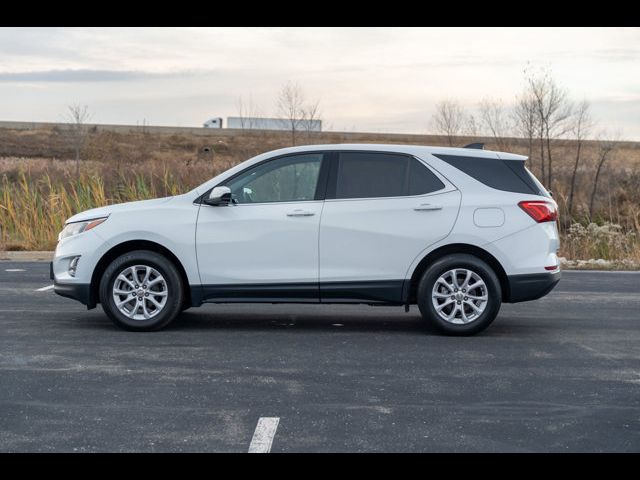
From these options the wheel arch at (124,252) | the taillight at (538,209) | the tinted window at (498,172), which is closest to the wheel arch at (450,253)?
the taillight at (538,209)

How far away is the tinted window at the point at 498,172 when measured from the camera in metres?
10.0

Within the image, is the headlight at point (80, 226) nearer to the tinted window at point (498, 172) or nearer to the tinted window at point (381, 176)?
the tinted window at point (381, 176)

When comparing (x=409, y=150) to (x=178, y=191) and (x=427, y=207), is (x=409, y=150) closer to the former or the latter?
(x=427, y=207)

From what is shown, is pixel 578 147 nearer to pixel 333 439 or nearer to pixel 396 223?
pixel 396 223

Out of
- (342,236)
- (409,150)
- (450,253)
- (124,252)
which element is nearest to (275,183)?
(342,236)

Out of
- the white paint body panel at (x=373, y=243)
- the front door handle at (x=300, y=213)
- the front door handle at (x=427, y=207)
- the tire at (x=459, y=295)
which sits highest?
the front door handle at (x=427, y=207)

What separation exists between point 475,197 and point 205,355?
9.83 feet

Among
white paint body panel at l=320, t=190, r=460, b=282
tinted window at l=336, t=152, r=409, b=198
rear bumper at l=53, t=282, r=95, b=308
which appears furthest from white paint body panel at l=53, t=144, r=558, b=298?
rear bumper at l=53, t=282, r=95, b=308

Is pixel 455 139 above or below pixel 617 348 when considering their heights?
above

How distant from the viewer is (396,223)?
982cm

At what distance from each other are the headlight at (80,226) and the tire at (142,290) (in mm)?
442

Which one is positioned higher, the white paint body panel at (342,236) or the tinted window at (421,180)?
the tinted window at (421,180)

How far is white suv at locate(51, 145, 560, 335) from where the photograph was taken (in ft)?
32.2
